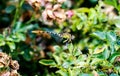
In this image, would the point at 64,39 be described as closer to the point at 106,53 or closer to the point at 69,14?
the point at 69,14

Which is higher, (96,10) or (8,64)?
(96,10)

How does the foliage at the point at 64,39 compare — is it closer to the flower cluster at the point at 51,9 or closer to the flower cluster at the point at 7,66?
the flower cluster at the point at 51,9

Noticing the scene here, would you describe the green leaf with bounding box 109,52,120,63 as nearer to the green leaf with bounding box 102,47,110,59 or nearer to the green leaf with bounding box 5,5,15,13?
the green leaf with bounding box 102,47,110,59

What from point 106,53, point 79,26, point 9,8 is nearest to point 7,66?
point 106,53

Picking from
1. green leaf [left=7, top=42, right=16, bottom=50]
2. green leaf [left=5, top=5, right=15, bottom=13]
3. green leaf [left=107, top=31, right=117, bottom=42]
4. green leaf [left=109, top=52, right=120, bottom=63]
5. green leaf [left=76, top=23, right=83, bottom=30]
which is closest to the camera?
green leaf [left=109, top=52, right=120, bottom=63]

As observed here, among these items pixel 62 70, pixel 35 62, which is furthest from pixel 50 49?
pixel 62 70

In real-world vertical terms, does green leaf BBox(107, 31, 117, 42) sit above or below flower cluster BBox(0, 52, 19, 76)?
above

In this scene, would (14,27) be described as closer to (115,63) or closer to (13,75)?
(13,75)

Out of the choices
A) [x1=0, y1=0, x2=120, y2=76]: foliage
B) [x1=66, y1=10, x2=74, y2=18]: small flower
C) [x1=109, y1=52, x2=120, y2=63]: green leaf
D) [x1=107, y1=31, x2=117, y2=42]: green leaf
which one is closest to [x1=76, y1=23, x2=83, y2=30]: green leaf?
[x1=0, y1=0, x2=120, y2=76]: foliage

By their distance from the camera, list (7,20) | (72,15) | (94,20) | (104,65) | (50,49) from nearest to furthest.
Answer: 1. (104,65)
2. (94,20)
3. (72,15)
4. (50,49)
5. (7,20)
